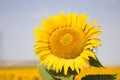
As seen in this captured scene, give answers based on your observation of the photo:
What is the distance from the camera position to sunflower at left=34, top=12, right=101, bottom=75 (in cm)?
199

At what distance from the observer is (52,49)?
207cm

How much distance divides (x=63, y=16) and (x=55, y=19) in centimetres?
4

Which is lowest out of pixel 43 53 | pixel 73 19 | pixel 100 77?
pixel 100 77

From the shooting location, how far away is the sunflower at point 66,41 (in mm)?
1987

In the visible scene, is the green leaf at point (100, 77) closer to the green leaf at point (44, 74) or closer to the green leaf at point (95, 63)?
the green leaf at point (95, 63)

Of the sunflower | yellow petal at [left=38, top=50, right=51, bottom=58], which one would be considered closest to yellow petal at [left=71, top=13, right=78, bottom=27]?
the sunflower

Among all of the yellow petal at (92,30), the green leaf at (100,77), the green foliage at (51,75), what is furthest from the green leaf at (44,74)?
the yellow petal at (92,30)

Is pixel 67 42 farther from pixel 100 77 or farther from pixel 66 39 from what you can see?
pixel 100 77

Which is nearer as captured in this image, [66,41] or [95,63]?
[95,63]

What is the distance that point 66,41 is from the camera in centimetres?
208

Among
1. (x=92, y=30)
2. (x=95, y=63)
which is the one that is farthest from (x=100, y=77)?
(x=92, y=30)

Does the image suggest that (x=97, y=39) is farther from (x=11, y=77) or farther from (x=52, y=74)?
(x=11, y=77)

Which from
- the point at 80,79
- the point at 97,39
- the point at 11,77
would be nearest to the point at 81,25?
the point at 97,39

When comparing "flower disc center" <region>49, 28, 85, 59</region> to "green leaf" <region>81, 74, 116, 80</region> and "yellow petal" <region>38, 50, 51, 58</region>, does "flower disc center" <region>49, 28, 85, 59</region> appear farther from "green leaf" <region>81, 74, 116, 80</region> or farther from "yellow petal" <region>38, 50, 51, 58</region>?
"green leaf" <region>81, 74, 116, 80</region>
